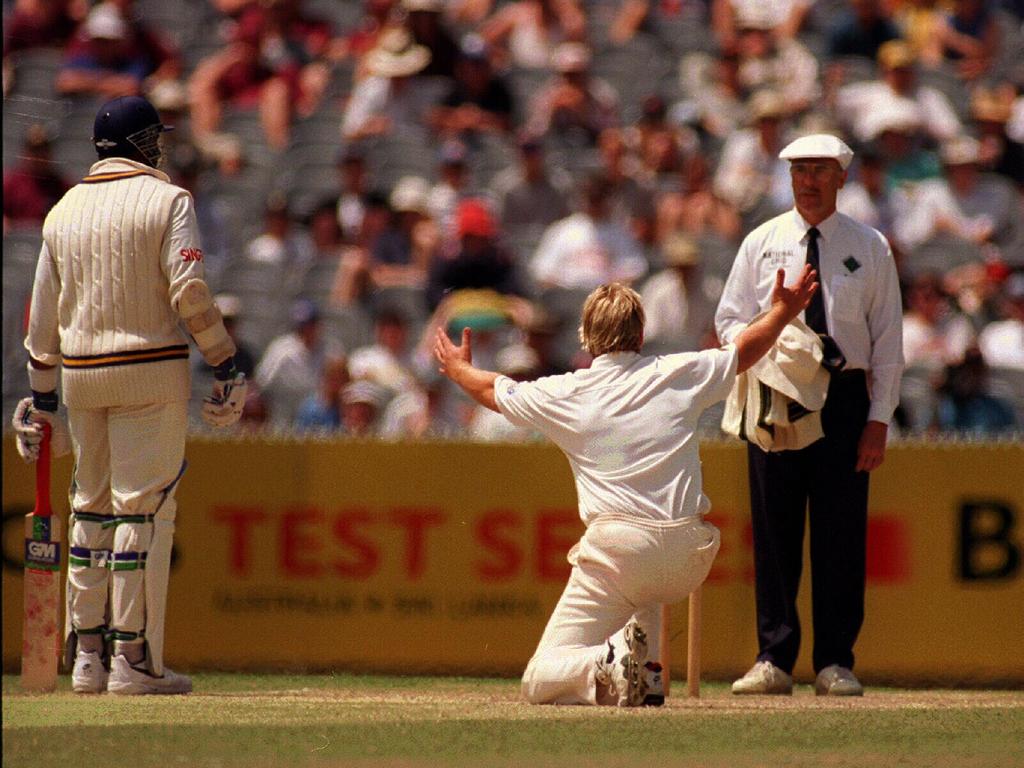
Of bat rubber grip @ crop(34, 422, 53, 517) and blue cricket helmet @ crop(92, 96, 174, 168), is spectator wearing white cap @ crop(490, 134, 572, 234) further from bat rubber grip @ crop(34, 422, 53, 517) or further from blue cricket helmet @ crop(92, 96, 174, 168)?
bat rubber grip @ crop(34, 422, 53, 517)

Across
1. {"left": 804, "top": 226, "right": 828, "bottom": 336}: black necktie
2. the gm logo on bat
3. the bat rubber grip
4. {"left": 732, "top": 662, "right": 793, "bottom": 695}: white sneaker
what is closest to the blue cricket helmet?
the bat rubber grip

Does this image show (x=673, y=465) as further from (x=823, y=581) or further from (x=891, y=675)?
(x=891, y=675)

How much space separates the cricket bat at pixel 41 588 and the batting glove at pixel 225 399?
639 mm

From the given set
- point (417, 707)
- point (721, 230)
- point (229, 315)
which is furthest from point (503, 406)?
point (721, 230)

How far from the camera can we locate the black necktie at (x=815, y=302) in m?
7.79

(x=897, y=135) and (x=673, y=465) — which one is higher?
(x=897, y=135)

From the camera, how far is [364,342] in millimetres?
12938

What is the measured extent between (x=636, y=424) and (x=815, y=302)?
1286 millimetres

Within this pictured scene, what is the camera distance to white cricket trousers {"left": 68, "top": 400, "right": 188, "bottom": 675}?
23.8 feet

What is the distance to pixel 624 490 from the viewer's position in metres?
6.88

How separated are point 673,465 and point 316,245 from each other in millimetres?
7332

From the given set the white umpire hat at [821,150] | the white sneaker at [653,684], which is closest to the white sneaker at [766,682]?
the white sneaker at [653,684]

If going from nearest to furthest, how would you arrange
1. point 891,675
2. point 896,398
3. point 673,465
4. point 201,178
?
point 673,465 → point 896,398 → point 891,675 → point 201,178

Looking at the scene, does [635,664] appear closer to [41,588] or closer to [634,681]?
[634,681]
